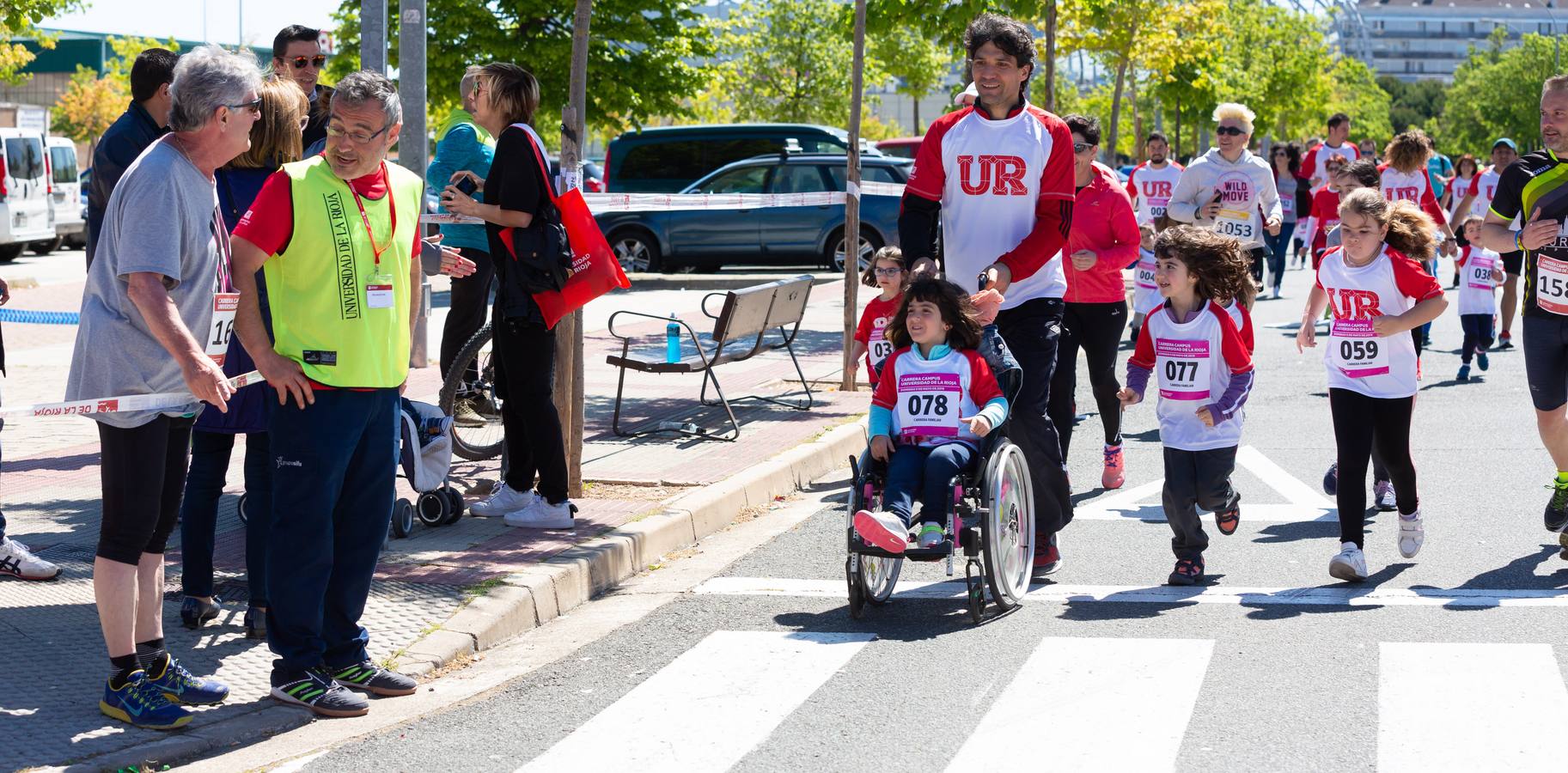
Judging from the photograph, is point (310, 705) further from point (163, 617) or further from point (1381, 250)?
point (1381, 250)

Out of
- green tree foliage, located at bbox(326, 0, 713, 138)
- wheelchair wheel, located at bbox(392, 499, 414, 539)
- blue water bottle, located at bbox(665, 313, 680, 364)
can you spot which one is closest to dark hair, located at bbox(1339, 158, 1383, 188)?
blue water bottle, located at bbox(665, 313, 680, 364)

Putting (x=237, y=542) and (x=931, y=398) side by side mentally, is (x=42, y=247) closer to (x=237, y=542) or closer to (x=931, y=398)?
(x=237, y=542)

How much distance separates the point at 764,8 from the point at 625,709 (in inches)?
1907

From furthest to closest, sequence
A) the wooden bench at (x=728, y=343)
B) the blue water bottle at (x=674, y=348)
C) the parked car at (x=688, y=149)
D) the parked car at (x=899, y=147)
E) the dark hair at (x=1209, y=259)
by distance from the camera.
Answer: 1. the parked car at (x=899, y=147)
2. the parked car at (x=688, y=149)
3. the blue water bottle at (x=674, y=348)
4. the wooden bench at (x=728, y=343)
5. the dark hair at (x=1209, y=259)

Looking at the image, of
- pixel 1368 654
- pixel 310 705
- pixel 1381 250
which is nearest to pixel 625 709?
pixel 310 705

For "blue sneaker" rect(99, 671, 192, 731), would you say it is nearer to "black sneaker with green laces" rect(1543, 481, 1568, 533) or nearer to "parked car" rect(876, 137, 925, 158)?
"black sneaker with green laces" rect(1543, 481, 1568, 533)

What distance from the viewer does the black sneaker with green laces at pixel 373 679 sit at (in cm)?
532

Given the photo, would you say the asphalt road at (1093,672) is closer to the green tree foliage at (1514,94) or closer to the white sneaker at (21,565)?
the white sneaker at (21,565)

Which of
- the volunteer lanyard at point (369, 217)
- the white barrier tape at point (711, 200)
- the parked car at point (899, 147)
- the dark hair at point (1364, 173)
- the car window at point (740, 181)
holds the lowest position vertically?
the volunteer lanyard at point (369, 217)

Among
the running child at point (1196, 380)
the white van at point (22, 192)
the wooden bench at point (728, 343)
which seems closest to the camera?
the running child at point (1196, 380)

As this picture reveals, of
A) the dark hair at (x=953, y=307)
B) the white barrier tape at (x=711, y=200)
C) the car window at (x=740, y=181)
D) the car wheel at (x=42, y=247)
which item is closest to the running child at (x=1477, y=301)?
the white barrier tape at (x=711, y=200)

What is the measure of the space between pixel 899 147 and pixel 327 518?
3154cm

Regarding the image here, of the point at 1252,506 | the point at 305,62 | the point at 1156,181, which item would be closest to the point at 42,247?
the point at 1156,181

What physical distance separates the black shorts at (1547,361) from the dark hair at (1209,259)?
1409mm
